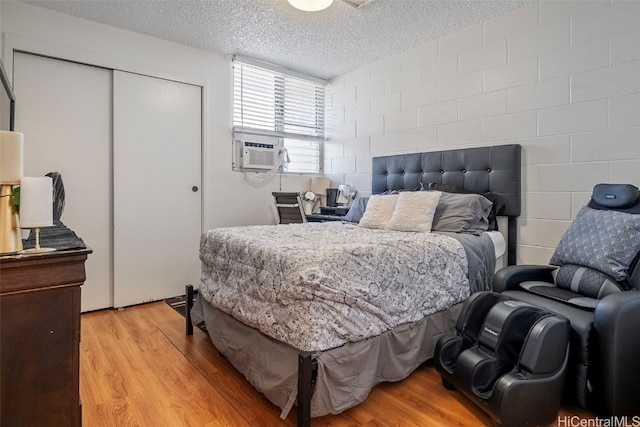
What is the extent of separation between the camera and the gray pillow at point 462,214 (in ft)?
8.56

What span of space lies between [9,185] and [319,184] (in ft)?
11.7

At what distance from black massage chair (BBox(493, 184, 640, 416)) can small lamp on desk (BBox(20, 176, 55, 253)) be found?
2.15 meters

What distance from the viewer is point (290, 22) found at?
9.86 ft

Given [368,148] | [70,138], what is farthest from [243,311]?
[368,148]

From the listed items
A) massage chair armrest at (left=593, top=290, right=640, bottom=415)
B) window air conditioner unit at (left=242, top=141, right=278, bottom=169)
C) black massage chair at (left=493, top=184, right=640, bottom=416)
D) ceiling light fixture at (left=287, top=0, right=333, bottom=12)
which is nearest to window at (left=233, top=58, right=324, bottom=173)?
window air conditioner unit at (left=242, top=141, right=278, bottom=169)

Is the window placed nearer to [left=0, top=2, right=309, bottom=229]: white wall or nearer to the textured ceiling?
[left=0, top=2, right=309, bottom=229]: white wall

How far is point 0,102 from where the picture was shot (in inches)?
86.4

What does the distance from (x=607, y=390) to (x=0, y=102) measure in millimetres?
3662

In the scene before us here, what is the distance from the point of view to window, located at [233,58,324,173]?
394cm

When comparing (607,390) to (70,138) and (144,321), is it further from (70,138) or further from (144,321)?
(70,138)

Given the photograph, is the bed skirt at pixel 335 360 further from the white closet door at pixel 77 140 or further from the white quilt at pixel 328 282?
the white closet door at pixel 77 140

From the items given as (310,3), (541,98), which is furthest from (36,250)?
(541,98)

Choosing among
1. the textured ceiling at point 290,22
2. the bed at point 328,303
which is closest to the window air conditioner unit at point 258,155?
the textured ceiling at point 290,22

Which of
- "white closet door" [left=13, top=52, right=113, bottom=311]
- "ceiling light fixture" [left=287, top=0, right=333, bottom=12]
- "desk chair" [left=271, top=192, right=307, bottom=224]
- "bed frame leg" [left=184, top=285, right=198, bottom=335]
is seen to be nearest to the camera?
"ceiling light fixture" [left=287, top=0, right=333, bottom=12]
